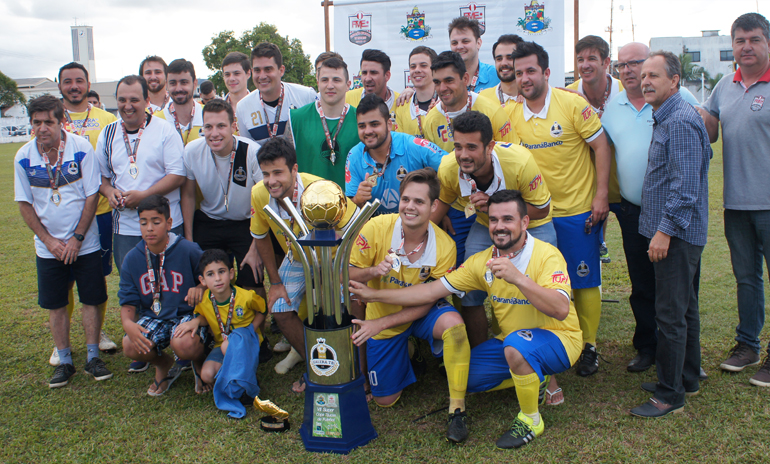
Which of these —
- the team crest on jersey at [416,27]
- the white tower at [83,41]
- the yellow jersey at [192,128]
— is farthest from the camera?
the white tower at [83,41]

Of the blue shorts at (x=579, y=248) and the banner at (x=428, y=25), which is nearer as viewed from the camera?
the blue shorts at (x=579, y=248)

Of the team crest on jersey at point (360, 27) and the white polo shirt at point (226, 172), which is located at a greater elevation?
the team crest on jersey at point (360, 27)

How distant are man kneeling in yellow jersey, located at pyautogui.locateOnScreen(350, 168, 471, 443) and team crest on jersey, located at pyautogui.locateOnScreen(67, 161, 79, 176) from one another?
98.2 inches

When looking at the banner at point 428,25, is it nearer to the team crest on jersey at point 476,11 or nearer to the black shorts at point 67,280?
the team crest on jersey at point 476,11

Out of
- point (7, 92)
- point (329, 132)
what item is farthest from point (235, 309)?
point (7, 92)

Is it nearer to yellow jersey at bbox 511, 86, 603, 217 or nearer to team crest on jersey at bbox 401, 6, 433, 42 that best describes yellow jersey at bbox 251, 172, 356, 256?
yellow jersey at bbox 511, 86, 603, 217

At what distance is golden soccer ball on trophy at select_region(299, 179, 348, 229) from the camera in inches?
112

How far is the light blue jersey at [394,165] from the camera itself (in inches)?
152

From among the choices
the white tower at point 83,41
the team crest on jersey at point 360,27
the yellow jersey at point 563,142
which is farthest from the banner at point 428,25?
the white tower at point 83,41

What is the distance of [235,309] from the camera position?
12.5 ft

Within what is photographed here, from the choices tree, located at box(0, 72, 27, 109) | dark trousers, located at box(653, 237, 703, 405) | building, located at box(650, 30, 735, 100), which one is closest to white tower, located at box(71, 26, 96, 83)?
tree, located at box(0, 72, 27, 109)

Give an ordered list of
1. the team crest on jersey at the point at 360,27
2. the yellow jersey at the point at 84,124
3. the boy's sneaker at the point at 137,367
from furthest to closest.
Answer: the team crest on jersey at the point at 360,27 < the yellow jersey at the point at 84,124 < the boy's sneaker at the point at 137,367

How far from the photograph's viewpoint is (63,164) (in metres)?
4.14

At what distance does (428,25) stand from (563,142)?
172 inches
